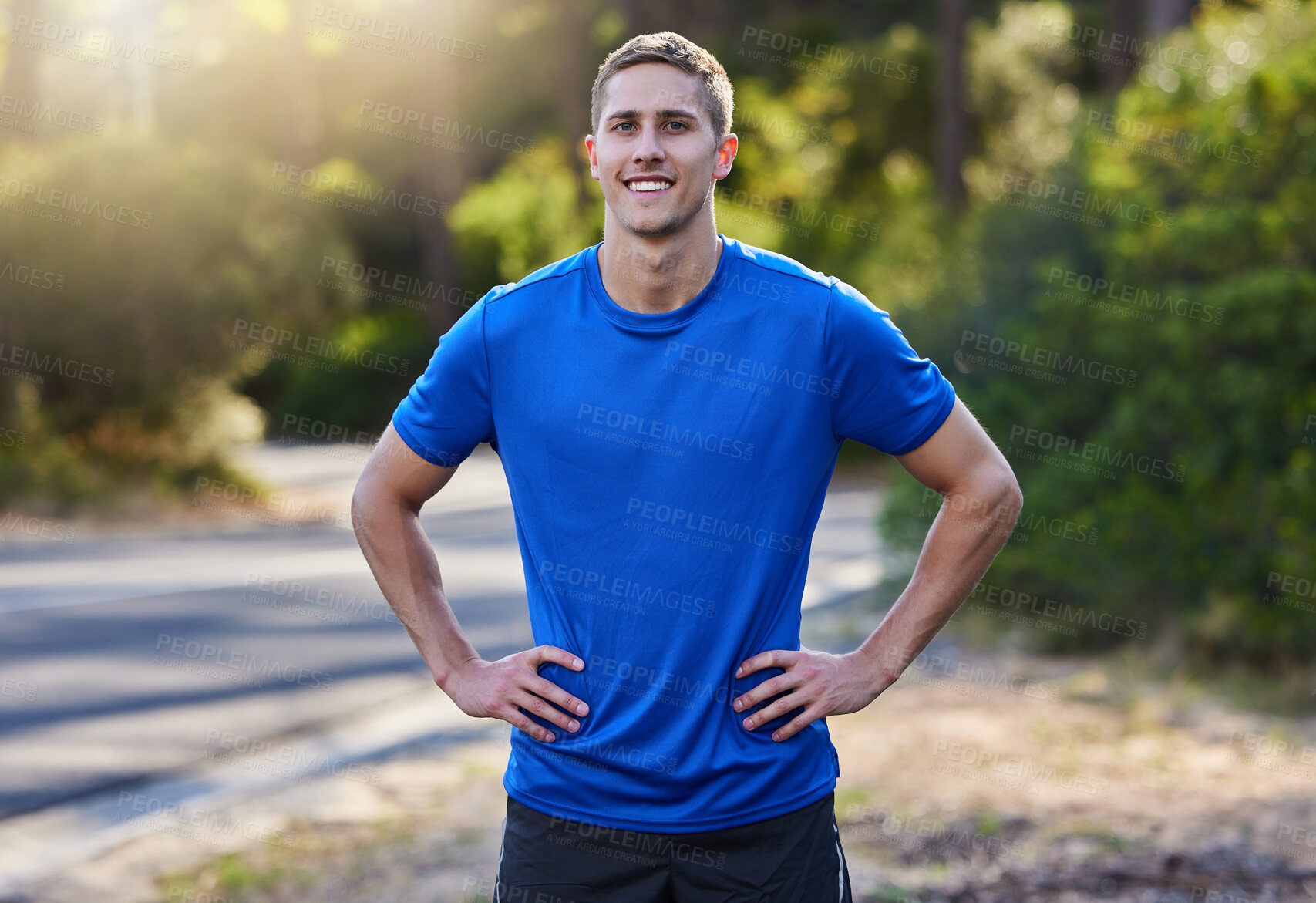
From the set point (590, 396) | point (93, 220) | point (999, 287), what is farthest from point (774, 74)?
point (590, 396)

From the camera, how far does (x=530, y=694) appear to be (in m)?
2.61

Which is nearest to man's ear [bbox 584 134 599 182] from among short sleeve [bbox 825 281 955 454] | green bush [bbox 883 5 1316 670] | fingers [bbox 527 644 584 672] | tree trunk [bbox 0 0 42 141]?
short sleeve [bbox 825 281 955 454]

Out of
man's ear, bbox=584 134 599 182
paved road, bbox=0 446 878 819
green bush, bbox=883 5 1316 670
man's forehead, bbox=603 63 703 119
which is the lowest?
paved road, bbox=0 446 878 819

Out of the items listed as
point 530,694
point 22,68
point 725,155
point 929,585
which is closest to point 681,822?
point 530,694

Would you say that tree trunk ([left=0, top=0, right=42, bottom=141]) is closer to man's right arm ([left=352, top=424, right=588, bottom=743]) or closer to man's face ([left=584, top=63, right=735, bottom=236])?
man's right arm ([left=352, top=424, right=588, bottom=743])

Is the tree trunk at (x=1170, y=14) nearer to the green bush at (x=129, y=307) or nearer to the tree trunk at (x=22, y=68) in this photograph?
the green bush at (x=129, y=307)

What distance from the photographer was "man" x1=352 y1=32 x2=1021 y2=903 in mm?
2516

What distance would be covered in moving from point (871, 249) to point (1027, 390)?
16409 millimetres

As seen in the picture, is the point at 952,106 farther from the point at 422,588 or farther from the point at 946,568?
the point at 422,588

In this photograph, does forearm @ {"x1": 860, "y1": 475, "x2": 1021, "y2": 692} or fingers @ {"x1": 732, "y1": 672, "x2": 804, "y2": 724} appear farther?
forearm @ {"x1": 860, "y1": 475, "x2": 1021, "y2": 692}

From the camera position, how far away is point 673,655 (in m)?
2.51

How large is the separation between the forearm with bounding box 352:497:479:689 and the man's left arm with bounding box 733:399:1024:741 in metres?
0.69

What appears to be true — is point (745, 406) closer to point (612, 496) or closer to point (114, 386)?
point (612, 496)

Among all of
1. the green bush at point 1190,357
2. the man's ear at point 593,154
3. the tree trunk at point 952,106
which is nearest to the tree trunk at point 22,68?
the tree trunk at point 952,106
